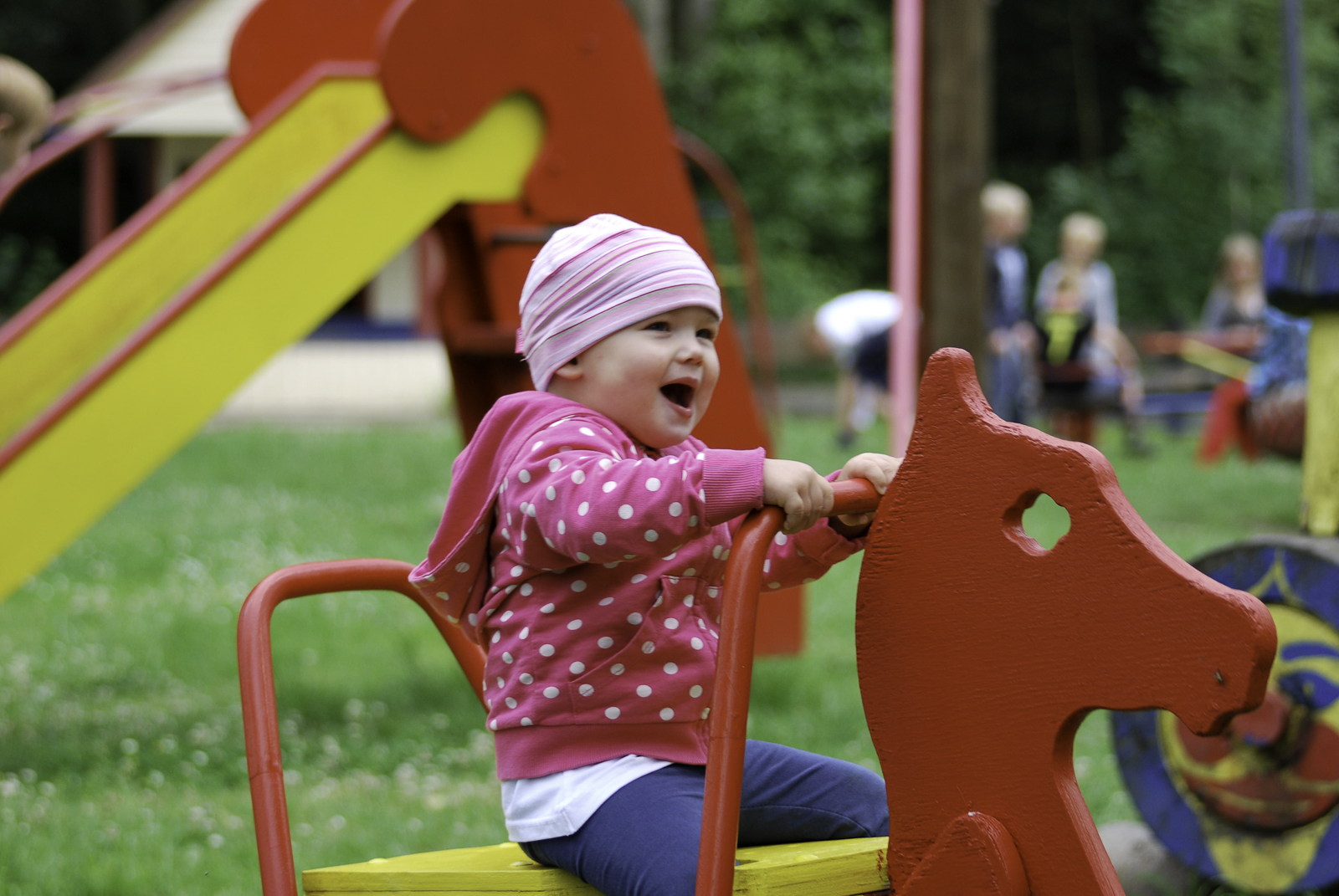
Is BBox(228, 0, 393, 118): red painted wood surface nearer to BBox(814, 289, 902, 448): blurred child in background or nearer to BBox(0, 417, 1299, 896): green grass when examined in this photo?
BBox(0, 417, 1299, 896): green grass

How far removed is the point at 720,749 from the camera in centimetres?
143

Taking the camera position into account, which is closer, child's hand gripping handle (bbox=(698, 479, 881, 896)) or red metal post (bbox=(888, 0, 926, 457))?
child's hand gripping handle (bbox=(698, 479, 881, 896))

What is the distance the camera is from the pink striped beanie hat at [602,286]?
165 centimetres

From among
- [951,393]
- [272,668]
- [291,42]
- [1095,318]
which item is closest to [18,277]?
[1095,318]

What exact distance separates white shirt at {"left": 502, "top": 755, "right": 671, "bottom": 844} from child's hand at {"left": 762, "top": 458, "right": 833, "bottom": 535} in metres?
0.33

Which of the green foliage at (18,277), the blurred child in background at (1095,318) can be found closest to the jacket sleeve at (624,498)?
the blurred child in background at (1095,318)

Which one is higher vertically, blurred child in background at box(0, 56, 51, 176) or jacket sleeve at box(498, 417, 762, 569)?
blurred child in background at box(0, 56, 51, 176)

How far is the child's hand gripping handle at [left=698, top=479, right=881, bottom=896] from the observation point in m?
1.42

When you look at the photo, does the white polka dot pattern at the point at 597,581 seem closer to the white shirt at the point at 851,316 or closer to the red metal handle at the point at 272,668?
the red metal handle at the point at 272,668

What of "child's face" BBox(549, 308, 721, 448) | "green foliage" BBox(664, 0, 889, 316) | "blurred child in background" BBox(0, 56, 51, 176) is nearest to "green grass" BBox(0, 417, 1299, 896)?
"child's face" BBox(549, 308, 721, 448)

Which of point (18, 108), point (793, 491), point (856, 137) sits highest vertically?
point (856, 137)

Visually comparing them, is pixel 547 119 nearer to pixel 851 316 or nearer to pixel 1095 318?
pixel 1095 318

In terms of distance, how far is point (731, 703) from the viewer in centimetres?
144

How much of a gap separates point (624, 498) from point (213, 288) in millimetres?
1965
